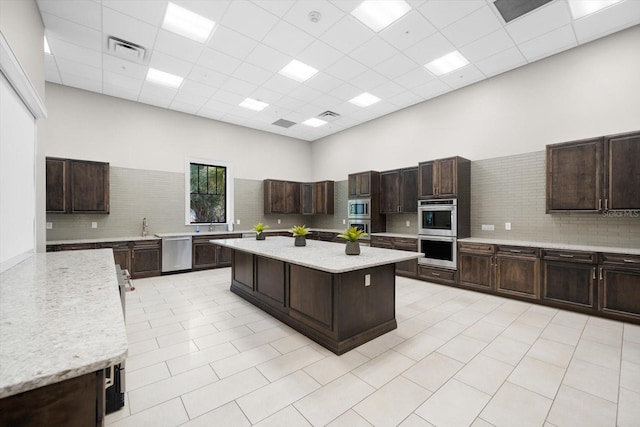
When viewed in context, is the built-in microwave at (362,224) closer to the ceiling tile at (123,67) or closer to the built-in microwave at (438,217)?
the built-in microwave at (438,217)

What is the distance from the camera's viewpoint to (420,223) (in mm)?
5719

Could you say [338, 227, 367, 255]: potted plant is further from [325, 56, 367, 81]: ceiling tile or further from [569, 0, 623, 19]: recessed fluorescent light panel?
[569, 0, 623, 19]: recessed fluorescent light panel

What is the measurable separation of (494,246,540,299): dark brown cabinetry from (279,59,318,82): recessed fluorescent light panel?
454cm

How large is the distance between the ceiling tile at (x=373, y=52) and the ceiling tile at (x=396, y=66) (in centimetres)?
12

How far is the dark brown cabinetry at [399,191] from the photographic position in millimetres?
6352

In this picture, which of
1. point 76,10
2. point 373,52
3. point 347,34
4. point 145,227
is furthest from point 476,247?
point 145,227

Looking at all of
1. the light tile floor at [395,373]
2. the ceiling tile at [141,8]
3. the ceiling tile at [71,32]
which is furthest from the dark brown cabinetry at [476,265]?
Result: the ceiling tile at [71,32]

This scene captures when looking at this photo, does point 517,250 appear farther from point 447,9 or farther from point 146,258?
point 146,258

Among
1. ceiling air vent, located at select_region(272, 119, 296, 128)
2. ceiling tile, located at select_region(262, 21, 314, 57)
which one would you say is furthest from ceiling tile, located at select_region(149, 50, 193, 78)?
ceiling air vent, located at select_region(272, 119, 296, 128)

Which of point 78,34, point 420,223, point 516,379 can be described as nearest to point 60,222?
point 78,34

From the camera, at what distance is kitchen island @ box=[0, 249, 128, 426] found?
0.78 metres

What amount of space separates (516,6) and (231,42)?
3.94 meters

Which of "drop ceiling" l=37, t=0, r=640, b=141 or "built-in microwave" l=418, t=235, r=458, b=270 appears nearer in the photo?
"drop ceiling" l=37, t=0, r=640, b=141

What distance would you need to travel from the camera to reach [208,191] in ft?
25.1
